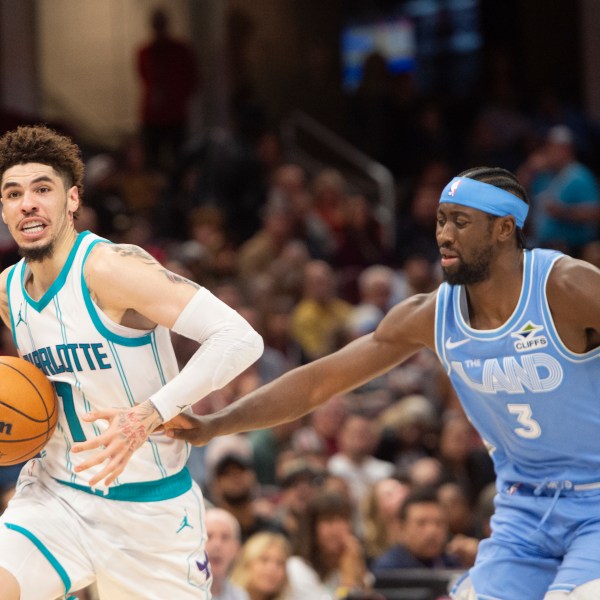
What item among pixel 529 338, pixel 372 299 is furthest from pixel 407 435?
pixel 529 338

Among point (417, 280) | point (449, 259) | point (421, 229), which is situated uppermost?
point (449, 259)

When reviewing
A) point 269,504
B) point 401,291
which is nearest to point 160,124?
point 401,291

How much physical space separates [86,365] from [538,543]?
5.79 feet

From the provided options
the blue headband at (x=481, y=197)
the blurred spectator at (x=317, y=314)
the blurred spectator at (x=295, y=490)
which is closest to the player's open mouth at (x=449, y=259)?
the blue headband at (x=481, y=197)

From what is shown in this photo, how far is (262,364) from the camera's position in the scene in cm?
1052

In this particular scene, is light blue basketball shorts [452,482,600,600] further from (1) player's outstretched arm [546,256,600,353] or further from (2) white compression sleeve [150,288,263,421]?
(2) white compression sleeve [150,288,263,421]

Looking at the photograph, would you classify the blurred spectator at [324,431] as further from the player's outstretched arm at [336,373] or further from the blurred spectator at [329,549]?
the player's outstretched arm at [336,373]

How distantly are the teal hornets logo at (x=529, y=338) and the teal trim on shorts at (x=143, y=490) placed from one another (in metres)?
1.37

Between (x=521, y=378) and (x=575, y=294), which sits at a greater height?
(x=575, y=294)

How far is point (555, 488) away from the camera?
4609 mm

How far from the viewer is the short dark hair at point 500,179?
15.6ft

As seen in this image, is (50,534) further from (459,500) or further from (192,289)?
(459,500)

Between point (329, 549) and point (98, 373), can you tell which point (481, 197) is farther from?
point (329, 549)

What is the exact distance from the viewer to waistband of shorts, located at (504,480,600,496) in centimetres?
457
